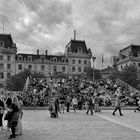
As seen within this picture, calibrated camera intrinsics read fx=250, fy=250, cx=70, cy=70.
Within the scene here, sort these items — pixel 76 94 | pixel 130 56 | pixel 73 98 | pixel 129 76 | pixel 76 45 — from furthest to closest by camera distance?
pixel 76 45, pixel 130 56, pixel 129 76, pixel 76 94, pixel 73 98

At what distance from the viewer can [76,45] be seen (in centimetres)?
9475

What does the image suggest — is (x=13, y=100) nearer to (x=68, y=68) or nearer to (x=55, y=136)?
(x=55, y=136)

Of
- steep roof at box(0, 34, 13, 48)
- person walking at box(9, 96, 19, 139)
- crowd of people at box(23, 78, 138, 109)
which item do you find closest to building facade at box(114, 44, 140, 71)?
steep roof at box(0, 34, 13, 48)

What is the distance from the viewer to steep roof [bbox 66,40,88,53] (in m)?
93.6

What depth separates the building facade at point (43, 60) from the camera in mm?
83812

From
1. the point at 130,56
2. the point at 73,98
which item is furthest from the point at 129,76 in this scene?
the point at 73,98

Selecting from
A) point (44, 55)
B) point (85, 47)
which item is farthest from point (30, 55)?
point (85, 47)

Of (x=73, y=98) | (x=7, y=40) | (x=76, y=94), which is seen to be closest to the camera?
(x=73, y=98)

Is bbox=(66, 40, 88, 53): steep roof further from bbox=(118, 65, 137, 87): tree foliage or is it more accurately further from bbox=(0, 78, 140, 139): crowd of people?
bbox=(0, 78, 140, 139): crowd of people

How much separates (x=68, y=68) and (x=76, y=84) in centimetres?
5170

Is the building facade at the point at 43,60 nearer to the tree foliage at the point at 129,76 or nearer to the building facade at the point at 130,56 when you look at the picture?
the building facade at the point at 130,56

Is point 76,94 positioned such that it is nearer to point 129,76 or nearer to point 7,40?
point 129,76

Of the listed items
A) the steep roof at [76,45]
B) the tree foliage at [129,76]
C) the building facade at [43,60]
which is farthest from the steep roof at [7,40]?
the tree foliage at [129,76]

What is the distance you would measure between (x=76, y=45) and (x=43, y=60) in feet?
47.5
